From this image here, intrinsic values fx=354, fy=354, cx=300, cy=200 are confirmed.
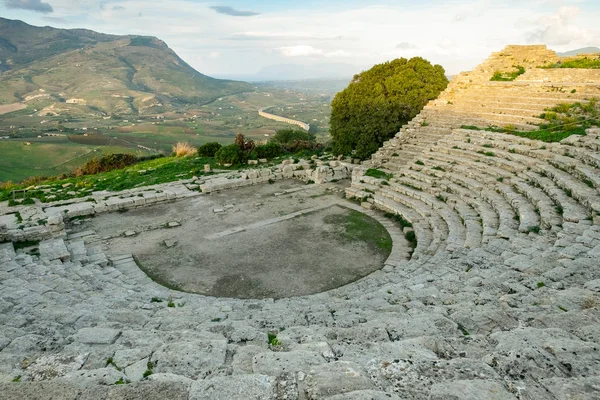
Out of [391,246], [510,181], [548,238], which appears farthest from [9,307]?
[510,181]

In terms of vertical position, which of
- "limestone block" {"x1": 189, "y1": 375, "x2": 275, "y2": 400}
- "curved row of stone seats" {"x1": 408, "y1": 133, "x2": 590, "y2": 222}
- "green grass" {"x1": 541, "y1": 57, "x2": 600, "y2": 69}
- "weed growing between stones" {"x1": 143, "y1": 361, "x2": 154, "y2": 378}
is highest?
"green grass" {"x1": 541, "y1": 57, "x2": 600, "y2": 69}

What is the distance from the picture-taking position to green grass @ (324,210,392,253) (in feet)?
37.9

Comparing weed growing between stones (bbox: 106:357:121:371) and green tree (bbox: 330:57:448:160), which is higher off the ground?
green tree (bbox: 330:57:448:160)

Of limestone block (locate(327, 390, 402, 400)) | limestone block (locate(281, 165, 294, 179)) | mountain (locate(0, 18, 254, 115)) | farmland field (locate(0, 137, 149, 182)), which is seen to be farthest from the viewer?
mountain (locate(0, 18, 254, 115))

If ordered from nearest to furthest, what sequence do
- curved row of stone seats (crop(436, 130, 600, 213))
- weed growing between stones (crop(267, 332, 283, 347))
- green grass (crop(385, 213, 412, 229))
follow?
weed growing between stones (crop(267, 332, 283, 347)), curved row of stone seats (crop(436, 130, 600, 213)), green grass (crop(385, 213, 412, 229))

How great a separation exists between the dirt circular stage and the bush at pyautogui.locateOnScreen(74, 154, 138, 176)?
45.5ft

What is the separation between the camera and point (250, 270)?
32.6ft

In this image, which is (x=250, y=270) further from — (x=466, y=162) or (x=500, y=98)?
(x=500, y=98)

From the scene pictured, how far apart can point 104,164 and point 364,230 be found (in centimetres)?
2188

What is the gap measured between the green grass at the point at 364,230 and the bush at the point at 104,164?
64.7 feet

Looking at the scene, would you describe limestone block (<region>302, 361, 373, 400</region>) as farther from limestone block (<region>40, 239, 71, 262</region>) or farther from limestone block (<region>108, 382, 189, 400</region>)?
limestone block (<region>40, 239, 71, 262</region>)

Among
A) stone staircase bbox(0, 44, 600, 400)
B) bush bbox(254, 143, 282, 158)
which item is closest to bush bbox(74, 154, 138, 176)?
bush bbox(254, 143, 282, 158)

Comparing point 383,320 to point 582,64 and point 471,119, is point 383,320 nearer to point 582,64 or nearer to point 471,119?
point 471,119

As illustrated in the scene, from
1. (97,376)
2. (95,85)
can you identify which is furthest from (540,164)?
(95,85)
